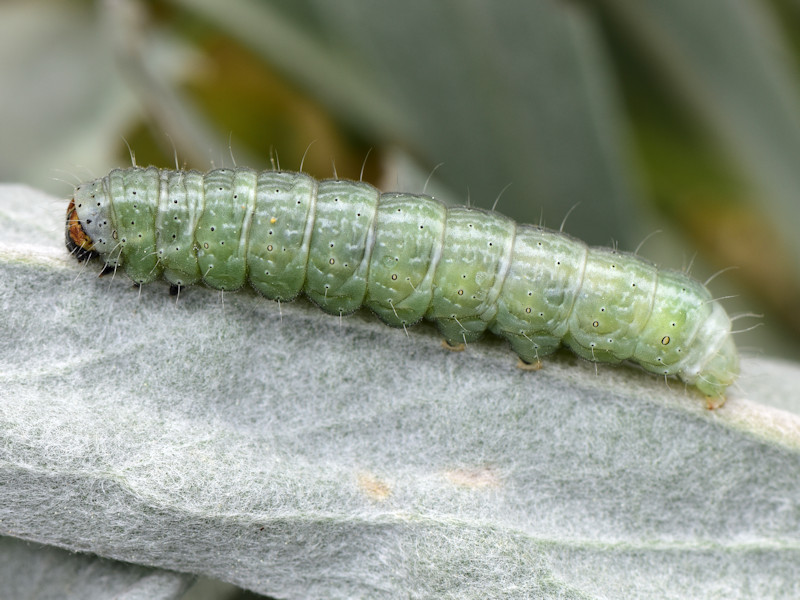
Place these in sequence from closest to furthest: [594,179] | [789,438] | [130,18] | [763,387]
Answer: [789,438]
[763,387]
[130,18]
[594,179]

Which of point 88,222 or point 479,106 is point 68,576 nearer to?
point 88,222

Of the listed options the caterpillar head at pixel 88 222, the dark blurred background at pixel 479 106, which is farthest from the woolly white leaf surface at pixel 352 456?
the dark blurred background at pixel 479 106

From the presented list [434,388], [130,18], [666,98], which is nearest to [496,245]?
[434,388]

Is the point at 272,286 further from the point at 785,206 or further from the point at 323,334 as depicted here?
the point at 785,206

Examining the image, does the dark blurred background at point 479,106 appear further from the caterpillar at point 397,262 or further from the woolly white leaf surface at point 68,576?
the woolly white leaf surface at point 68,576

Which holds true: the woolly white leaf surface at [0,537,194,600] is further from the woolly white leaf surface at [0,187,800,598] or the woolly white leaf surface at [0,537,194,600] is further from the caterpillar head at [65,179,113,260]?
the caterpillar head at [65,179,113,260]

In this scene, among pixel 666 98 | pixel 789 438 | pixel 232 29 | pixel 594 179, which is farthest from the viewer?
pixel 666 98

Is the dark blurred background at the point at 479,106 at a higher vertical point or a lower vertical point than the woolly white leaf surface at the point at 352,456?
higher
